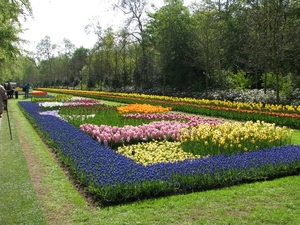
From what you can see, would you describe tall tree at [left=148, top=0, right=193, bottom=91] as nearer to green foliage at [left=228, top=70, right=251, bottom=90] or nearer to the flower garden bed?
green foliage at [left=228, top=70, right=251, bottom=90]

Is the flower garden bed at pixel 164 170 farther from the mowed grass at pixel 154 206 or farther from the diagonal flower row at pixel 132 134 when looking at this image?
Answer: the diagonal flower row at pixel 132 134

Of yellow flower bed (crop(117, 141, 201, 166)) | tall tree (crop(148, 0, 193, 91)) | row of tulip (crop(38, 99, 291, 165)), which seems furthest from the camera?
tall tree (crop(148, 0, 193, 91))

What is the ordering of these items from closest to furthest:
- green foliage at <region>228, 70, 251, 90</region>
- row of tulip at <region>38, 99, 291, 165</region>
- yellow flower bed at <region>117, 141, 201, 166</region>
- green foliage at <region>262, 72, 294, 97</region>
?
1. yellow flower bed at <region>117, 141, 201, 166</region>
2. row of tulip at <region>38, 99, 291, 165</region>
3. green foliage at <region>262, 72, 294, 97</region>
4. green foliage at <region>228, 70, 251, 90</region>

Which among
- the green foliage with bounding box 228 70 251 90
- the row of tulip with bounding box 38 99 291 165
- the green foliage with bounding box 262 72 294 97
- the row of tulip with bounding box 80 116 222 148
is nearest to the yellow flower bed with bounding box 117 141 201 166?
the row of tulip with bounding box 38 99 291 165

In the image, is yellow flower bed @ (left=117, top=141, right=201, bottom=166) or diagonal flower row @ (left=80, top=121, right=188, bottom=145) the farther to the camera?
diagonal flower row @ (left=80, top=121, right=188, bottom=145)

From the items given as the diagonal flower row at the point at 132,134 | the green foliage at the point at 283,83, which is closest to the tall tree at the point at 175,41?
the green foliage at the point at 283,83

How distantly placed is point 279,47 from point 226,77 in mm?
8687

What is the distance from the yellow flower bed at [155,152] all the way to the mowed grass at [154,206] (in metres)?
1.75

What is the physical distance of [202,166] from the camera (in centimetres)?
537

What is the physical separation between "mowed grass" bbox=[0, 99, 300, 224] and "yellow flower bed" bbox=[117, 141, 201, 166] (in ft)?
5.73

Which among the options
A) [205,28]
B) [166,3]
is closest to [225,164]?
[205,28]

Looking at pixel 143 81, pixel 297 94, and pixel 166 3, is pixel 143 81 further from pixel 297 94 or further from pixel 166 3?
pixel 297 94

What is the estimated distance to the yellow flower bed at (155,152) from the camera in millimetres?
6572

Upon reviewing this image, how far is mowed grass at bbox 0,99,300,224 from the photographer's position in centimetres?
385
